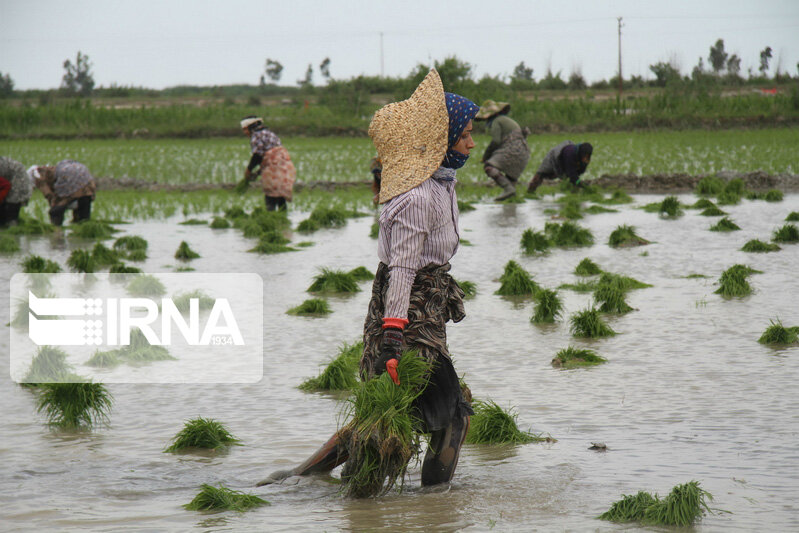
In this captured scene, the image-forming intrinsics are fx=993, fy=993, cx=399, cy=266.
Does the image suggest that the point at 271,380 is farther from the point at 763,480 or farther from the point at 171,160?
the point at 171,160

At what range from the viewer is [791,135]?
114 ft

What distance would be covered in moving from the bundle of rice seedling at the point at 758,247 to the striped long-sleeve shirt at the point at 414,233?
8338 millimetres

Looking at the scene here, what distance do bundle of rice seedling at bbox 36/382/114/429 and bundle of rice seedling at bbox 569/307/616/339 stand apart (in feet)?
12.1

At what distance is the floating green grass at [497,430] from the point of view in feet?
17.1

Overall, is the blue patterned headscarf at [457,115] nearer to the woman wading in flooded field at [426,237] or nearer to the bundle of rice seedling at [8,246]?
the woman wading in flooded field at [426,237]

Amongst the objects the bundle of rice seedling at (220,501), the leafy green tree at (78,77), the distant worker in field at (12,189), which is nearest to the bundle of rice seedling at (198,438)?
the bundle of rice seedling at (220,501)

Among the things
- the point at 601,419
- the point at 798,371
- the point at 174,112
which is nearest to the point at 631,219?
the point at 798,371

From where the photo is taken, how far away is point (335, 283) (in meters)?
10.1

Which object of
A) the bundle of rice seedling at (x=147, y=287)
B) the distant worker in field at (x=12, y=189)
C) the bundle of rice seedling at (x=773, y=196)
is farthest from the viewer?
the bundle of rice seedling at (x=773, y=196)

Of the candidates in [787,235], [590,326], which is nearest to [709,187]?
[787,235]

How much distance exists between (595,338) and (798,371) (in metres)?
1.68

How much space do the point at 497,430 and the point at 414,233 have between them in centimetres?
149

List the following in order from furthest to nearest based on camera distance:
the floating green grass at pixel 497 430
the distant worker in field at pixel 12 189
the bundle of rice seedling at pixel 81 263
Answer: the distant worker in field at pixel 12 189 → the bundle of rice seedling at pixel 81 263 → the floating green grass at pixel 497 430

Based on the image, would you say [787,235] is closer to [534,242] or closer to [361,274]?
[534,242]
